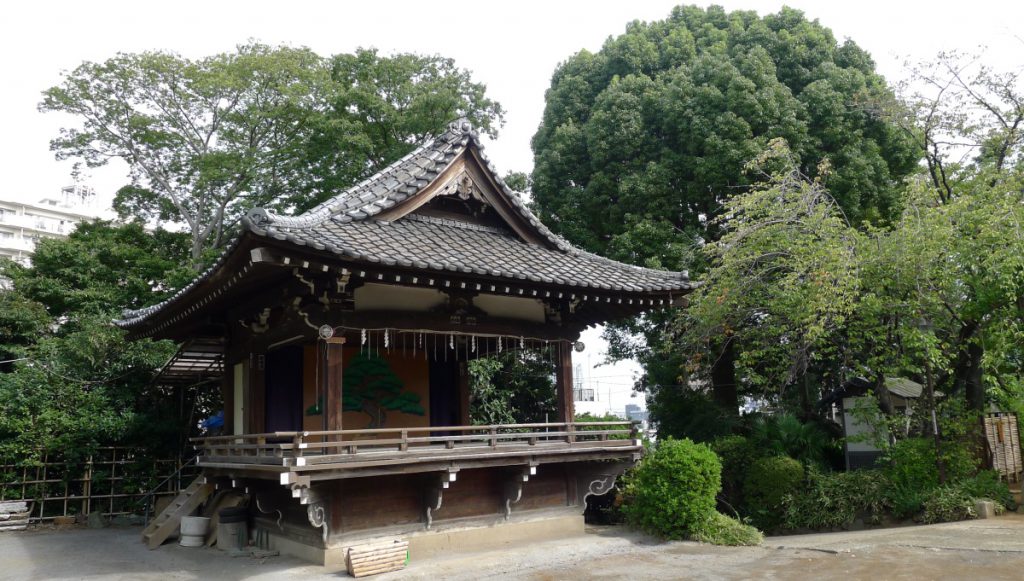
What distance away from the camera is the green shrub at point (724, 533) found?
11641 millimetres

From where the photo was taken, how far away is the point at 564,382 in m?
12.7

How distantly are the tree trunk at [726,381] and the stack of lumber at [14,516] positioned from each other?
16.7 meters

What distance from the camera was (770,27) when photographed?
21.4m

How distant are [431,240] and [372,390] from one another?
3049 millimetres

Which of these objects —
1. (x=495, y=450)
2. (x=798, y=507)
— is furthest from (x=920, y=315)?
(x=495, y=450)

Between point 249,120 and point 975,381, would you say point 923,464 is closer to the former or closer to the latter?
point 975,381

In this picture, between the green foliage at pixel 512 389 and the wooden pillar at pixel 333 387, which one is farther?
the green foliage at pixel 512 389

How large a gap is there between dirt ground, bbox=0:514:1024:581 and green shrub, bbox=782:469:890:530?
1576 millimetres

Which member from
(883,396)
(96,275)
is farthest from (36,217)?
(883,396)

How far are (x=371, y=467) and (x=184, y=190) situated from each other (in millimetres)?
21745

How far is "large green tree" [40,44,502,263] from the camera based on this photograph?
2512 cm

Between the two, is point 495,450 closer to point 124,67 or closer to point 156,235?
point 156,235

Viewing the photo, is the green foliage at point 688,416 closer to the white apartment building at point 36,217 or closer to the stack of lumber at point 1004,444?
the stack of lumber at point 1004,444

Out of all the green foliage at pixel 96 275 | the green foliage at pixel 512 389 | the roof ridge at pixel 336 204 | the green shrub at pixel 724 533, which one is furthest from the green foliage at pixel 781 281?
the green foliage at pixel 96 275
